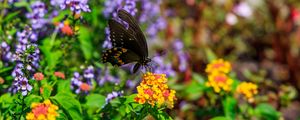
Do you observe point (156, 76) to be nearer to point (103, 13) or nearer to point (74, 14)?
point (74, 14)

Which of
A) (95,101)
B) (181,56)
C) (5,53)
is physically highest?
(181,56)

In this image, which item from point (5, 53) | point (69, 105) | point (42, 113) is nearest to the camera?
point (42, 113)

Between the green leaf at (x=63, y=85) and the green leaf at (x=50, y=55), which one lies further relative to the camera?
the green leaf at (x=50, y=55)

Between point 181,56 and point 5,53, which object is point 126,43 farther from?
point 181,56

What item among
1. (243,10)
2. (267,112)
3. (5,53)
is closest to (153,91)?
(5,53)

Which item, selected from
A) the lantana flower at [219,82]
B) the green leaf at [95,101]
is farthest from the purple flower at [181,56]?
the green leaf at [95,101]

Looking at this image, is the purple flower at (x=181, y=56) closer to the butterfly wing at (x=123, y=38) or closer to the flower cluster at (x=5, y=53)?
the butterfly wing at (x=123, y=38)
